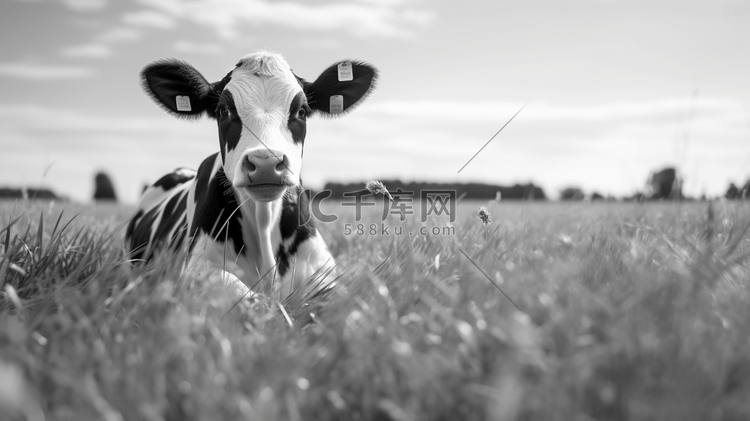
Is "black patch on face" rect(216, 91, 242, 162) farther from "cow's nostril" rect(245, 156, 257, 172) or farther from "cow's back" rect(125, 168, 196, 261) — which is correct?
"cow's back" rect(125, 168, 196, 261)

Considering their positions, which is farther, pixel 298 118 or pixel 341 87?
pixel 341 87

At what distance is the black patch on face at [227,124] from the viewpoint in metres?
4.16

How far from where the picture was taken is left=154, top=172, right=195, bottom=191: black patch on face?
23.7ft

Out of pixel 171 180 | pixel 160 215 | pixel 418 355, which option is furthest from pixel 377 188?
pixel 171 180

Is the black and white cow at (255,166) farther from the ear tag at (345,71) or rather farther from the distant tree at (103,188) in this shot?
the distant tree at (103,188)

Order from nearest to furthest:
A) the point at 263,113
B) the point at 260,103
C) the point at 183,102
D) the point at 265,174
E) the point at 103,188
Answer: the point at 265,174, the point at 263,113, the point at 260,103, the point at 183,102, the point at 103,188

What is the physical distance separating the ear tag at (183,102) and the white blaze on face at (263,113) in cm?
53

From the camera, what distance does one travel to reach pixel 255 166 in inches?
142

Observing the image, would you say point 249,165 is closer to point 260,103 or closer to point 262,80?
point 260,103

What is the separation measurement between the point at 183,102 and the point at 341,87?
141 cm

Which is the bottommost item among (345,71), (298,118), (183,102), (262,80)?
(298,118)

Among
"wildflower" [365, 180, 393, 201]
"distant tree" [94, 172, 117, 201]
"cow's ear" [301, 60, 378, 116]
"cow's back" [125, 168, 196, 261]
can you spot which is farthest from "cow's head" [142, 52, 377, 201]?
"distant tree" [94, 172, 117, 201]

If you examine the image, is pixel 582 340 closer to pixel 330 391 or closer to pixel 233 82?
pixel 330 391

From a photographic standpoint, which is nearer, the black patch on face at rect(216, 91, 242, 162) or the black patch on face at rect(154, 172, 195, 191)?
the black patch on face at rect(216, 91, 242, 162)
